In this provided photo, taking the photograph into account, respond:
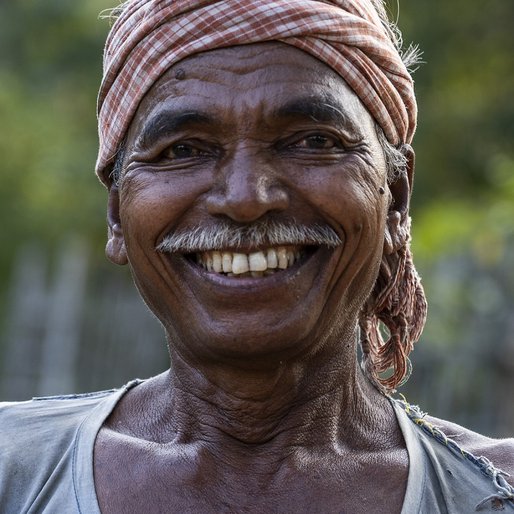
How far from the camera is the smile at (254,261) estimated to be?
A: 3.23 m

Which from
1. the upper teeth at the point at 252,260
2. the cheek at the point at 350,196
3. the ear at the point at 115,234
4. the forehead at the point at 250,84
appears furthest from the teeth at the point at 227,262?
the ear at the point at 115,234

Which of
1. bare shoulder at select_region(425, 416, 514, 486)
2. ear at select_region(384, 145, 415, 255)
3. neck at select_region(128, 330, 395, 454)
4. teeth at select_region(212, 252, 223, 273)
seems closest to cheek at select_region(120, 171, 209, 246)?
teeth at select_region(212, 252, 223, 273)

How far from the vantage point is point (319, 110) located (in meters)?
3.33

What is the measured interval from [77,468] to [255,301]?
65 centimetres

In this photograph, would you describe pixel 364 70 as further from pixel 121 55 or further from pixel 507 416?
pixel 507 416

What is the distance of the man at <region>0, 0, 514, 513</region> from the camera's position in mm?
3250

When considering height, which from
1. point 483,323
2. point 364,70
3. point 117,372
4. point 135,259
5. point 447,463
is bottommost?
point 117,372

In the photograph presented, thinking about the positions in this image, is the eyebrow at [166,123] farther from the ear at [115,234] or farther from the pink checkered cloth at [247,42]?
the ear at [115,234]

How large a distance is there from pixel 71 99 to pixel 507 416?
9.08 m

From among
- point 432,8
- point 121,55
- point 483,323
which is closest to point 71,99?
point 432,8

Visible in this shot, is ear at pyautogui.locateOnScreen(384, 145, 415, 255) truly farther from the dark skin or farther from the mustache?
the mustache

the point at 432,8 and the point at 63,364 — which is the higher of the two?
the point at 432,8

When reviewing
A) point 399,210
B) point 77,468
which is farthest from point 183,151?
point 77,468

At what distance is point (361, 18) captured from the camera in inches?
138
